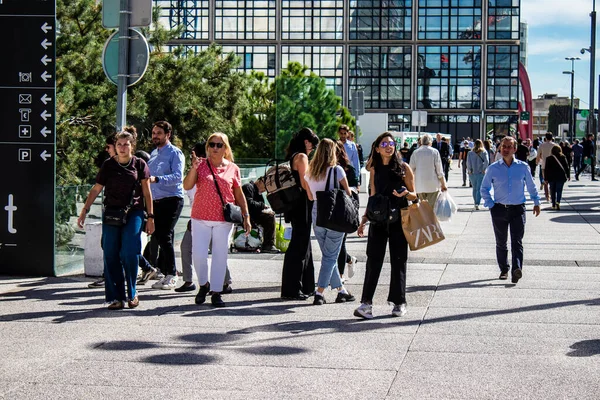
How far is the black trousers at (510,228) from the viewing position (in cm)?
1134

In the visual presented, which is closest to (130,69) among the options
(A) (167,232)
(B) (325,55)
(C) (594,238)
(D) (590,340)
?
(A) (167,232)

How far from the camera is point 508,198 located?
11.4 metres

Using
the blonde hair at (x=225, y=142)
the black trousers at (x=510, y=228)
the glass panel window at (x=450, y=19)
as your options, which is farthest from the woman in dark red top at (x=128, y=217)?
the glass panel window at (x=450, y=19)

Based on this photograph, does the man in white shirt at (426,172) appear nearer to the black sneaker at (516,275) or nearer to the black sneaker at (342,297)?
the black sneaker at (516,275)

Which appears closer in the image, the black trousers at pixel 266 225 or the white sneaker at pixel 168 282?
the white sneaker at pixel 168 282

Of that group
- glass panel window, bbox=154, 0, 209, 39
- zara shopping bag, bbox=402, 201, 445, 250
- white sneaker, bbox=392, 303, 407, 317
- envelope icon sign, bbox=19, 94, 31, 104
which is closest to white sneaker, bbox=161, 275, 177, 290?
envelope icon sign, bbox=19, 94, 31, 104

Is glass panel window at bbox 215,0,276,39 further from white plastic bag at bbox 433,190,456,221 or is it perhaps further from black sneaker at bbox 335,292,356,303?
black sneaker at bbox 335,292,356,303

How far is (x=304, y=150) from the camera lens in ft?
33.4

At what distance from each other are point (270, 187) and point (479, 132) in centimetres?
7394

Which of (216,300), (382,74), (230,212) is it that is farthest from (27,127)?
(382,74)

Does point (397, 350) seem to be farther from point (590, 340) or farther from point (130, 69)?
point (130, 69)

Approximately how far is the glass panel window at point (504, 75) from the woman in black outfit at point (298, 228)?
72.3 metres

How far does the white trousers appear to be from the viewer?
9648 mm

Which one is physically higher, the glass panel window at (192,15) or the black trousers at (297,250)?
the glass panel window at (192,15)
